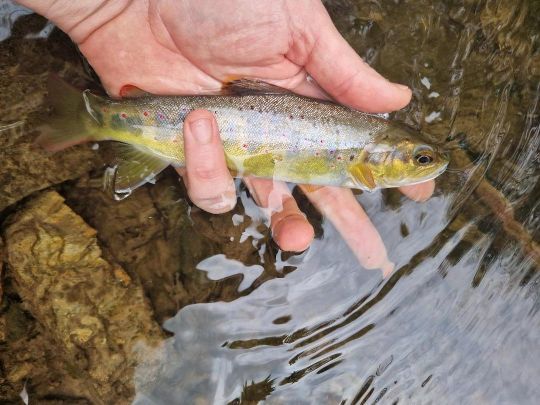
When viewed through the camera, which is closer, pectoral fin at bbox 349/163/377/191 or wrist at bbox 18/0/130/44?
pectoral fin at bbox 349/163/377/191

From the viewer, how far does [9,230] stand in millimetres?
3508

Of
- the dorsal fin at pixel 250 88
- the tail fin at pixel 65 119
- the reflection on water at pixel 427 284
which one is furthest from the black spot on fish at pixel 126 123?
the reflection on water at pixel 427 284

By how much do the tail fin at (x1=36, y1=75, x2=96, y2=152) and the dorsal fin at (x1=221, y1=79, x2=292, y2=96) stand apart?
0.90m

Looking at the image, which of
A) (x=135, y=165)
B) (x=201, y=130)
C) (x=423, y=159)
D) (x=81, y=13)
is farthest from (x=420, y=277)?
(x=81, y=13)

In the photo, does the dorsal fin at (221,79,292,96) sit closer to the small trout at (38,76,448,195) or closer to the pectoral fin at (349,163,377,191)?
the small trout at (38,76,448,195)

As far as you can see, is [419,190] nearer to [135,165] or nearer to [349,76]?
[349,76]

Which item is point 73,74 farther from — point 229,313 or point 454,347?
point 454,347

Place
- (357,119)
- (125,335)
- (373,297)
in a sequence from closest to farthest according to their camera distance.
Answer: (357,119), (125,335), (373,297)

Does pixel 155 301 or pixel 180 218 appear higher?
pixel 180 218

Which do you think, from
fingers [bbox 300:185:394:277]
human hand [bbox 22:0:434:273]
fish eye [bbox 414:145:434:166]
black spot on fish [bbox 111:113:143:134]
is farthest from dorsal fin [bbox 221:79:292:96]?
fish eye [bbox 414:145:434:166]

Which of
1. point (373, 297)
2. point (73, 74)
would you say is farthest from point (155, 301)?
point (73, 74)

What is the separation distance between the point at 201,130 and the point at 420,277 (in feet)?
6.58

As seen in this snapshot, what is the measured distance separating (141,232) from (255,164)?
1.12 meters

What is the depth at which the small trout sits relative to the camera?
3111mm
